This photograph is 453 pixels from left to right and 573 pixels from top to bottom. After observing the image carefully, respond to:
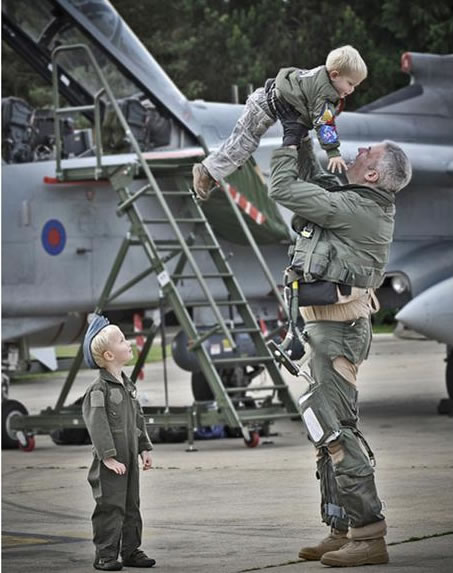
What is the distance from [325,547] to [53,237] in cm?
735

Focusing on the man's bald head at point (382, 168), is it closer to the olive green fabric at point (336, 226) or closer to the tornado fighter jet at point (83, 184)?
the olive green fabric at point (336, 226)

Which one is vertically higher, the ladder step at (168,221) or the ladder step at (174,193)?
the ladder step at (174,193)

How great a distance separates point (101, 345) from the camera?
5.88 m

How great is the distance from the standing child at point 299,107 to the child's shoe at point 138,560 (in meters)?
1.38

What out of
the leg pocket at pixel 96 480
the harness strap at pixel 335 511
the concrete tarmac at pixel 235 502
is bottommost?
the concrete tarmac at pixel 235 502

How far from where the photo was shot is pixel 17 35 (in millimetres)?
12773

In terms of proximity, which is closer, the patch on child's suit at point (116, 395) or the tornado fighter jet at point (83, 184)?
the patch on child's suit at point (116, 395)

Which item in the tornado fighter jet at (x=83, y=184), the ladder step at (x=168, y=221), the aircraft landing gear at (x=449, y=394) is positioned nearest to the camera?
the ladder step at (x=168, y=221)

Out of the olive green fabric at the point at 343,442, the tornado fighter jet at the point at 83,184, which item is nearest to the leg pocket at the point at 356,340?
the olive green fabric at the point at 343,442

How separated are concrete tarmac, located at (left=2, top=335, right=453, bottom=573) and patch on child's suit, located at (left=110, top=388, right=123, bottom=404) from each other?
2.15 feet

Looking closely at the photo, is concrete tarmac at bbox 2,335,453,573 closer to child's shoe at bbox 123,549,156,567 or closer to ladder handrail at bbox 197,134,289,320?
child's shoe at bbox 123,549,156,567

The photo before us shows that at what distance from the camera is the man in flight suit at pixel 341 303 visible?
5.50m

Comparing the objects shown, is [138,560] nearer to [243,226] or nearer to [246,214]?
[243,226]

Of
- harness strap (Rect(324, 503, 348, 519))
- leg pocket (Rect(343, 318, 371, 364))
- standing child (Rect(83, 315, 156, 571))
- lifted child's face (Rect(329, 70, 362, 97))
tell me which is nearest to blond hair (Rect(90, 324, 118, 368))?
standing child (Rect(83, 315, 156, 571))
